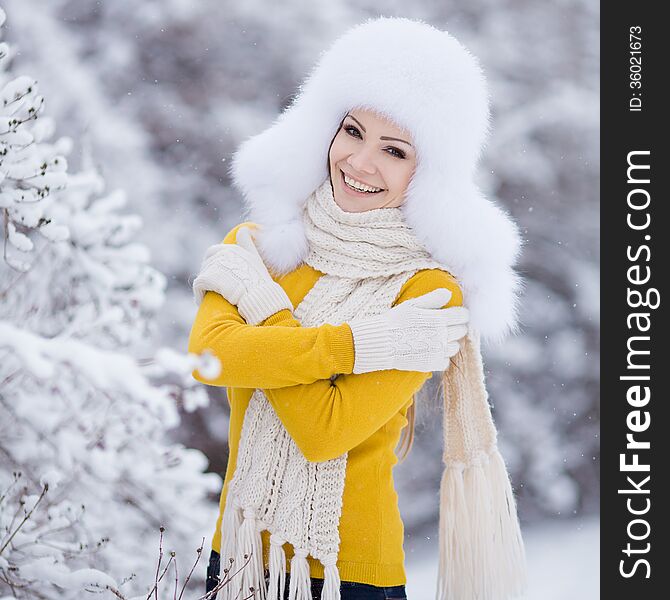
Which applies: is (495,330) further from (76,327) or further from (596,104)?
(596,104)

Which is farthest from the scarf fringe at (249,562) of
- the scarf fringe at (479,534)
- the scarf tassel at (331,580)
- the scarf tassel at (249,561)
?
the scarf fringe at (479,534)

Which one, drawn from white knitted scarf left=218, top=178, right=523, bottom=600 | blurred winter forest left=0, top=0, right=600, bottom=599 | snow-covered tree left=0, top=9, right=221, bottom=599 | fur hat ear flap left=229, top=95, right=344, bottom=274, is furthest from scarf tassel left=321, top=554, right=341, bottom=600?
blurred winter forest left=0, top=0, right=600, bottom=599

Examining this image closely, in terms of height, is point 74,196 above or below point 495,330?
above

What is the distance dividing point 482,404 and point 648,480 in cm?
122

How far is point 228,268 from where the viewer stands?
1.53 metres

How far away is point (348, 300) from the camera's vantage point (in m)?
1.55

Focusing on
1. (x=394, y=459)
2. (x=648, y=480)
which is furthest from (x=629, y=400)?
(x=394, y=459)

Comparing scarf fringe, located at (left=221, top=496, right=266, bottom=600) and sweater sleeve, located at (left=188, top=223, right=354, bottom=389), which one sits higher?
sweater sleeve, located at (left=188, top=223, right=354, bottom=389)

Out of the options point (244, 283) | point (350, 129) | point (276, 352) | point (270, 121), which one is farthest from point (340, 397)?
point (270, 121)

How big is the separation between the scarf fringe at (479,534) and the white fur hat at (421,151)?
332 mm

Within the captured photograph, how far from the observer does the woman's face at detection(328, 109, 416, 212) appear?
1531 mm

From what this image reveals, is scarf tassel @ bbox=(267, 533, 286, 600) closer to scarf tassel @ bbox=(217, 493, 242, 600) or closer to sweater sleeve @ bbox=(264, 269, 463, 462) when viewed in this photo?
scarf tassel @ bbox=(217, 493, 242, 600)

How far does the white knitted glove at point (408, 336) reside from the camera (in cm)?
140

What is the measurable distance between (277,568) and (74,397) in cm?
69
